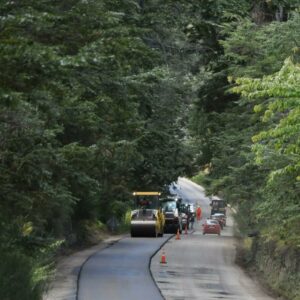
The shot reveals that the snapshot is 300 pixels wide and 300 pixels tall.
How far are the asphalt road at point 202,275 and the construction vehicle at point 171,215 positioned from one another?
42.2 feet

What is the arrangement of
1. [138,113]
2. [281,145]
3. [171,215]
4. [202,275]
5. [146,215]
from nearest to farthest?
[281,145] → [138,113] → [202,275] → [146,215] → [171,215]

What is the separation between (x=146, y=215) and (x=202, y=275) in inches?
794

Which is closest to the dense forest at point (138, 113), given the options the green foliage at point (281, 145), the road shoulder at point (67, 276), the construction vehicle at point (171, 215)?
the green foliage at point (281, 145)

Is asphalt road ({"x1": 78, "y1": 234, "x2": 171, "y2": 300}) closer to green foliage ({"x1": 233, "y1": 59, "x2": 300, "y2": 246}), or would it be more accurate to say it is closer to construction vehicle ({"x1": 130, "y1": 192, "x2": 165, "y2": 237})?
green foliage ({"x1": 233, "y1": 59, "x2": 300, "y2": 246})

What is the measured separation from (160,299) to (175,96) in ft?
42.9

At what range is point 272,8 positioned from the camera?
34.9 m

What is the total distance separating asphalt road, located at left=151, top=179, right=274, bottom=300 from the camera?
976 inches

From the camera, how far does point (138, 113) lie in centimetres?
2683

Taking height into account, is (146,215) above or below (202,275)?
above

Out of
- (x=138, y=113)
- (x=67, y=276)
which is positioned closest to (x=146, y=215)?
(x=67, y=276)

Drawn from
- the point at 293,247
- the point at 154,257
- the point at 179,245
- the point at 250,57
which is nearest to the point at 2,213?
the point at 293,247

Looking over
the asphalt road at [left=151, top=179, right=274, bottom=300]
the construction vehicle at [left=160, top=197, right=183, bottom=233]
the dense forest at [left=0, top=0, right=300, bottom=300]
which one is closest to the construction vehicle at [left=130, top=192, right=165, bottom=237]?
the dense forest at [left=0, top=0, right=300, bottom=300]

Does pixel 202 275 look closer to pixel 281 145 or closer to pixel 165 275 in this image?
pixel 165 275

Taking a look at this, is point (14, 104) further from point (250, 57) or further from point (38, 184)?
point (250, 57)
